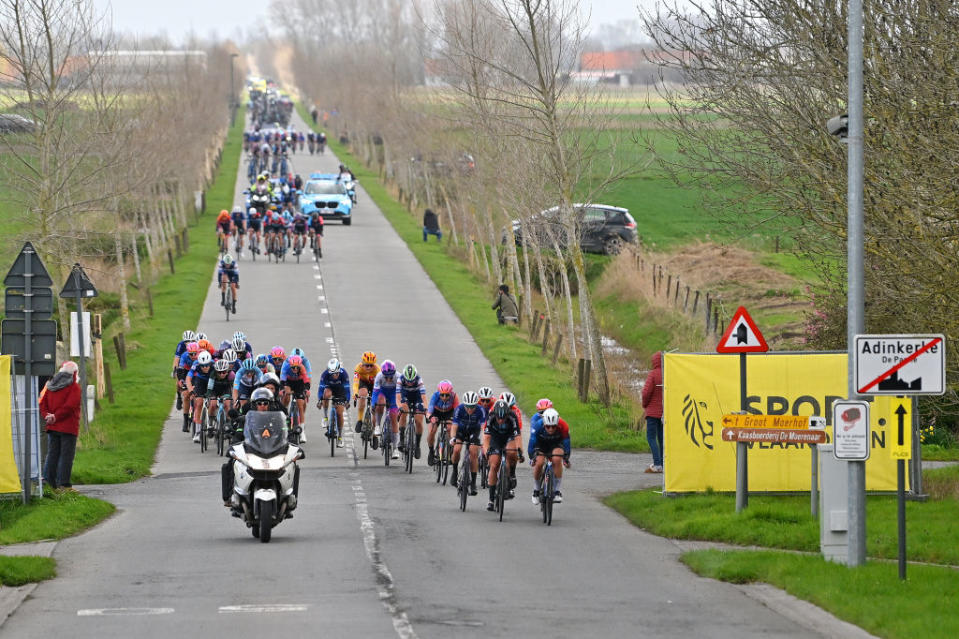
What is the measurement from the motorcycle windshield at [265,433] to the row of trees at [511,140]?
10.8 metres

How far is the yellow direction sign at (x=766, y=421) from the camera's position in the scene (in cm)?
1733

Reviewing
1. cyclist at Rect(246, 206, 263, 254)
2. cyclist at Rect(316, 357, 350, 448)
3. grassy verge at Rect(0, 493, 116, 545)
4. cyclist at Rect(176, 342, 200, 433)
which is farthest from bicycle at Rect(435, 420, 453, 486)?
cyclist at Rect(246, 206, 263, 254)

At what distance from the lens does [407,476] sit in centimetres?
2355

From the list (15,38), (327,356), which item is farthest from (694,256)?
(15,38)

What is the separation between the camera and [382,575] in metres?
14.7

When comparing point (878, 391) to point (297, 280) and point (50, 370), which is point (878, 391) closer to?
point (50, 370)

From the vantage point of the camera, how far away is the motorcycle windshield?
→ 56.9 feet

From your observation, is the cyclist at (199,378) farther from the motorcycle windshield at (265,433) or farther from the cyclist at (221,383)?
the motorcycle windshield at (265,433)

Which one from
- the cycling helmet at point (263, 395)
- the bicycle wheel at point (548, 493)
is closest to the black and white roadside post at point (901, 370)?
the bicycle wheel at point (548, 493)

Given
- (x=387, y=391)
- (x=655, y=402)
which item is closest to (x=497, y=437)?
(x=655, y=402)

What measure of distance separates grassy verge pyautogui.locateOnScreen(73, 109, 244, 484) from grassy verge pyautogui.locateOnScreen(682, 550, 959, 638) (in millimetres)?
10920

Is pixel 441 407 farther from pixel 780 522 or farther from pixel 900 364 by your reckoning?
pixel 900 364

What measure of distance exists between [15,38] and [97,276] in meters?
22.3

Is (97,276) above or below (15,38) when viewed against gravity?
below
